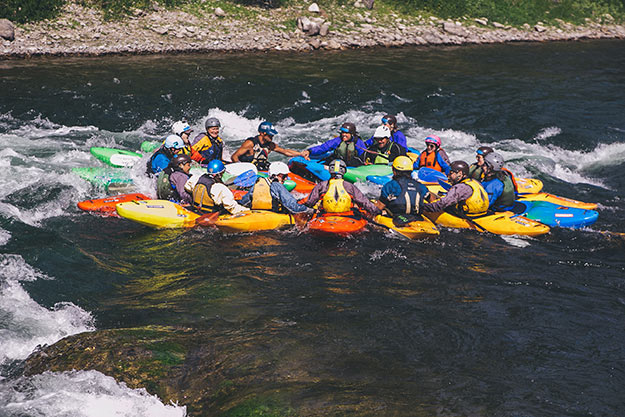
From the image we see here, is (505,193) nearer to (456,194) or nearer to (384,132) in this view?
(456,194)

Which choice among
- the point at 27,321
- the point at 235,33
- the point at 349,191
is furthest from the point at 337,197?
the point at 235,33

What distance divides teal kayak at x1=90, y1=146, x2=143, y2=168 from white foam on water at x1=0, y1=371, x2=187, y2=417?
7.72 meters

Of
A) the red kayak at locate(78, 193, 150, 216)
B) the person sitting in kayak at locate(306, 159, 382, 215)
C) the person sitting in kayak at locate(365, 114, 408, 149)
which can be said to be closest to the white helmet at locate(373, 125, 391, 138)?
the person sitting in kayak at locate(365, 114, 408, 149)

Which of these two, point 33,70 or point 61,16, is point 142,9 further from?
point 33,70

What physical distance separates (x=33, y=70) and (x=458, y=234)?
52.3 feet

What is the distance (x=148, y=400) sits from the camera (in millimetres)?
5461

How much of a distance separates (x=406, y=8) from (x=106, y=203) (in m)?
21.4

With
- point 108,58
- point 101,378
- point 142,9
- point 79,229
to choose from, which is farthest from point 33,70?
point 101,378

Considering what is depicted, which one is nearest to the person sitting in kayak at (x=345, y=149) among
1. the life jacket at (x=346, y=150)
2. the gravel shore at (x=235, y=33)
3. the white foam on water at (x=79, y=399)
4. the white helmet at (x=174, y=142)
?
the life jacket at (x=346, y=150)

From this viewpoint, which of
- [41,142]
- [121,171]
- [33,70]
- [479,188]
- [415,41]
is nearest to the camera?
[479,188]

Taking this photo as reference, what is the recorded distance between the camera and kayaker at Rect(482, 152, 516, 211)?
9.98m

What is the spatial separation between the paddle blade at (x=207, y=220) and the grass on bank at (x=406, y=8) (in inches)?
664

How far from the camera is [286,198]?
9953 millimetres

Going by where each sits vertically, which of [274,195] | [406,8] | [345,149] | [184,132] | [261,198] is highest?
[406,8]
